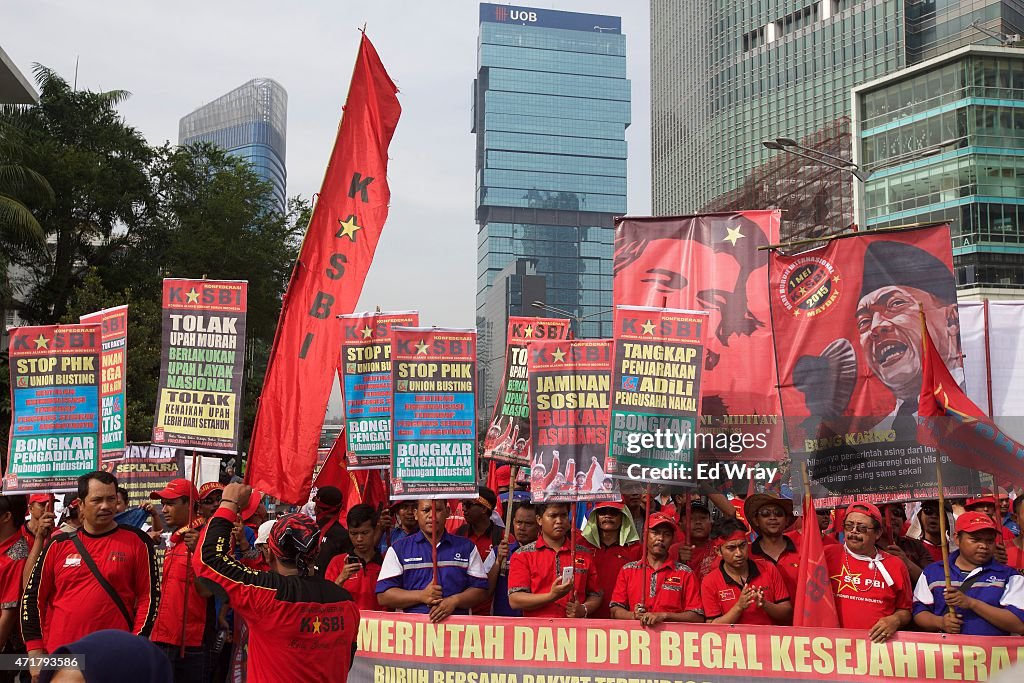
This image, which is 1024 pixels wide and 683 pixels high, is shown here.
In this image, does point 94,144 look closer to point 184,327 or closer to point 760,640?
point 184,327

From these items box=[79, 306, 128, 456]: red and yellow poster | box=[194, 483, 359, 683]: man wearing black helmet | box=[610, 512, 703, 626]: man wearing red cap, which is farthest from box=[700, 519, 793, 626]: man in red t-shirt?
box=[79, 306, 128, 456]: red and yellow poster

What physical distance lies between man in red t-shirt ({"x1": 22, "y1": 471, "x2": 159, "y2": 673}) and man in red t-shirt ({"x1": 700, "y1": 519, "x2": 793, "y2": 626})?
3361 millimetres

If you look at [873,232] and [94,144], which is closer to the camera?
[873,232]

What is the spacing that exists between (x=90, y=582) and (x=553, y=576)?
9.48 feet

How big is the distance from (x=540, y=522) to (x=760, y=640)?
201 cm

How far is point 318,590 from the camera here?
4660mm

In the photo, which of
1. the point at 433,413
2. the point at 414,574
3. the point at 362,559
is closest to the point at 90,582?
the point at 362,559

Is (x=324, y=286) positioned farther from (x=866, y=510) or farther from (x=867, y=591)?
(x=867, y=591)

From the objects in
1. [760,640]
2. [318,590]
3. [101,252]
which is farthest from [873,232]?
[101,252]

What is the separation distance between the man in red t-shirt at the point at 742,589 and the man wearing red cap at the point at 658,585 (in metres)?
0.11

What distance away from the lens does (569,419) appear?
A: 7824 millimetres

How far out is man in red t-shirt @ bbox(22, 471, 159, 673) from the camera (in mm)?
5770

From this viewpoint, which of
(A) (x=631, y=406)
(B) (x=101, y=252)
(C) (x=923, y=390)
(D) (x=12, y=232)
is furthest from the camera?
(B) (x=101, y=252)

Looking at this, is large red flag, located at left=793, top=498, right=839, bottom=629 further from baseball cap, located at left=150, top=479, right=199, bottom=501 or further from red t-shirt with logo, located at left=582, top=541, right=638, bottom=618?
baseball cap, located at left=150, top=479, right=199, bottom=501
